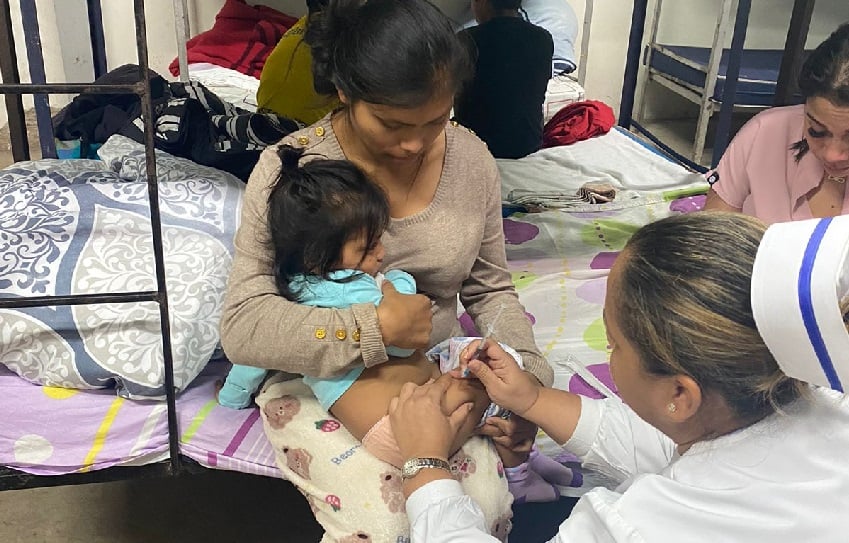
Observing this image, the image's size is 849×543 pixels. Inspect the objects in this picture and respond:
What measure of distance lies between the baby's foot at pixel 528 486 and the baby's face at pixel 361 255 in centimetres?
44

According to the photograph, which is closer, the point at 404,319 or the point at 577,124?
the point at 404,319

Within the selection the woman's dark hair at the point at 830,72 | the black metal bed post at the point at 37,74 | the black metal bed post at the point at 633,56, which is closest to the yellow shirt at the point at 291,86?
the black metal bed post at the point at 37,74

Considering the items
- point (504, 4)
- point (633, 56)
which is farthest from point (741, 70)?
point (504, 4)

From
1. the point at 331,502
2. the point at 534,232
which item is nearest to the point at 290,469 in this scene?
the point at 331,502

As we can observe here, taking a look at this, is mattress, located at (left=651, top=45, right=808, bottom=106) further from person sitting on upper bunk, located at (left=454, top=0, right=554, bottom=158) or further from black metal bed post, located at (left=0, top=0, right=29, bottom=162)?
black metal bed post, located at (left=0, top=0, right=29, bottom=162)

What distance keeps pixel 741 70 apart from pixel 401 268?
11.2 feet

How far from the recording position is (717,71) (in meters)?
4.02

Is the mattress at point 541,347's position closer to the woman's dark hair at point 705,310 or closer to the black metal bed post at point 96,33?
the woman's dark hair at point 705,310

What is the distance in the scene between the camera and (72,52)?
173 inches

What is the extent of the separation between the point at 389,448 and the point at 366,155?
527 mm

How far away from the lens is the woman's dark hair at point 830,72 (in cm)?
162

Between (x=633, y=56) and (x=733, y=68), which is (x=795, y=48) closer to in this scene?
(x=733, y=68)

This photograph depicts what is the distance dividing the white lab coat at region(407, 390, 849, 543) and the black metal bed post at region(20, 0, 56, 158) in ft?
6.90

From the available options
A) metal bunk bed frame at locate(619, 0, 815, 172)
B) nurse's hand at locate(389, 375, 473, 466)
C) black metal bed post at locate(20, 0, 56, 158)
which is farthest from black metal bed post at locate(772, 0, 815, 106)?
black metal bed post at locate(20, 0, 56, 158)
